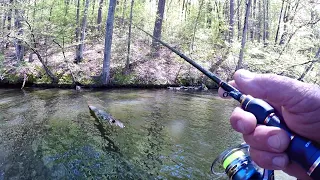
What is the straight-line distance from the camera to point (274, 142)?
1254 mm

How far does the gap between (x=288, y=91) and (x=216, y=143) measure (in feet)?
23.6

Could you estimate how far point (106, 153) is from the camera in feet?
23.6

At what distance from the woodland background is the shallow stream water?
585 centimetres

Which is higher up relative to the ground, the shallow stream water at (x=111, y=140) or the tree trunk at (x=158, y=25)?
the tree trunk at (x=158, y=25)

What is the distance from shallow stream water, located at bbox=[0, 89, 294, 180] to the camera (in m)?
6.23

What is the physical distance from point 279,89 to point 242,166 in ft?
2.21

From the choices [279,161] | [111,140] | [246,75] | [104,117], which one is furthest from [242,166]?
[104,117]

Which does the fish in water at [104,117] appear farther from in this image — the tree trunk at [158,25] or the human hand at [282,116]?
the tree trunk at [158,25]

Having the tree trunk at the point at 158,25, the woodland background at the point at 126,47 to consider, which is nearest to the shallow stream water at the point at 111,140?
the woodland background at the point at 126,47

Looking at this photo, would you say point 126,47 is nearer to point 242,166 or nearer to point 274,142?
point 242,166

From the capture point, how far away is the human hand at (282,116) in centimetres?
124

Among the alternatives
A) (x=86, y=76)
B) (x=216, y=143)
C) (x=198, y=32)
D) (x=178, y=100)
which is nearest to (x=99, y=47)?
(x=86, y=76)

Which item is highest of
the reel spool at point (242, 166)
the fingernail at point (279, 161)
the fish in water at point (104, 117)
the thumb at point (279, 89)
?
the thumb at point (279, 89)

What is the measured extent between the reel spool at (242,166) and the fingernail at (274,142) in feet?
1.10
